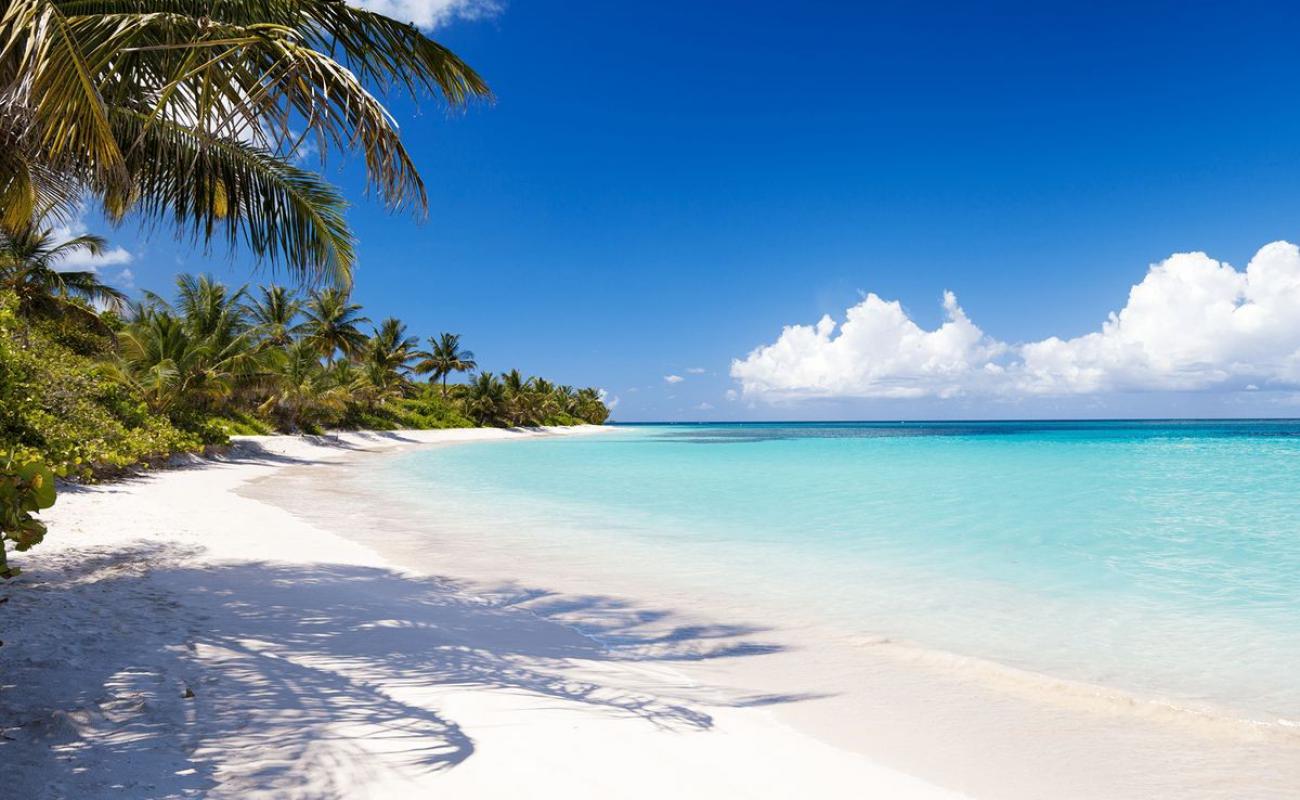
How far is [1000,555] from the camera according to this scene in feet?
29.6

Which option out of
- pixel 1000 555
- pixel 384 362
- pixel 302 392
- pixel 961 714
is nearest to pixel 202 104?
pixel 961 714

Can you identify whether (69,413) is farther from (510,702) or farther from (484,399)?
(484,399)

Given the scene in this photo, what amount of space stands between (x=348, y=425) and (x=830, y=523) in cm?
3515

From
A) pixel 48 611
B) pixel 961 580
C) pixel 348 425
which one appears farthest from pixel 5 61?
pixel 348 425

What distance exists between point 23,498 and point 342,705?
1.59 m

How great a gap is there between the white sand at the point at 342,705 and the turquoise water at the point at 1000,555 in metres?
2.56

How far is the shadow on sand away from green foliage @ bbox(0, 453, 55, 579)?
84 centimetres

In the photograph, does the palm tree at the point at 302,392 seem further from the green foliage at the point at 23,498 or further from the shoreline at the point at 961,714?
the green foliage at the point at 23,498

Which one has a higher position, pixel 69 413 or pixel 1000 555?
pixel 69 413

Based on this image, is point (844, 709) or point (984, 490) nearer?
point (844, 709)

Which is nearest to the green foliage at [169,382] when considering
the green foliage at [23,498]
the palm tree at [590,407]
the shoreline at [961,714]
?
the green foliage at [23,498]

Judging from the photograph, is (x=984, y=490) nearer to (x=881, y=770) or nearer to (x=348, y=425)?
(x=881, y=770)

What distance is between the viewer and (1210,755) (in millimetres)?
3396

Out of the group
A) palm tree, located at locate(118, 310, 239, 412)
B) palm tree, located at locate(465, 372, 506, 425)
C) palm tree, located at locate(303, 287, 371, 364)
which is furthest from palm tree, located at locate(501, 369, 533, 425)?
palm tree, located at locate(118, 310, 239, 412)
